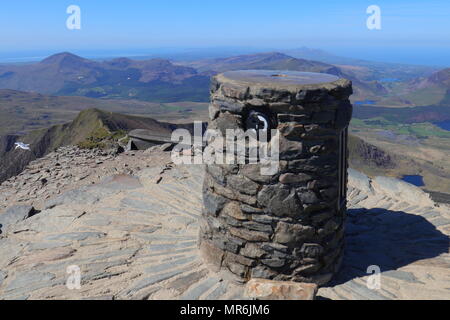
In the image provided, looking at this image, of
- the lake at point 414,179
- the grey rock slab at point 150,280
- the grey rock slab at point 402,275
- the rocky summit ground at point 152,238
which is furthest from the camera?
the lake at point 414,179

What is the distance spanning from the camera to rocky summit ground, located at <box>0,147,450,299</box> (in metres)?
5.39

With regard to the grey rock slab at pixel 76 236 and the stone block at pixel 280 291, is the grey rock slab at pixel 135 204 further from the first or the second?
the stone block at pixel 280 291

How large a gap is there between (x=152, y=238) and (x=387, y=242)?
14.3ft

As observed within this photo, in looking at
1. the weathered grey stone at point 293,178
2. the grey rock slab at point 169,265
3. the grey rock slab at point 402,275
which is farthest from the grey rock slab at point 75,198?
the grey rock slab at point 402,275

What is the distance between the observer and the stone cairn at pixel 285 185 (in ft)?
15.7

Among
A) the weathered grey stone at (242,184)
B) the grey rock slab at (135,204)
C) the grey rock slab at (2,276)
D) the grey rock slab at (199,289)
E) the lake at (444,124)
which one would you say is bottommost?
the lake at (444,124)

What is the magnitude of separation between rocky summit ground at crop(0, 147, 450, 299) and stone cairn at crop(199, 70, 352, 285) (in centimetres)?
53

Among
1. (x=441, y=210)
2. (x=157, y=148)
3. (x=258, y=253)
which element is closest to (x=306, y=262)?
(x=258, y=253)

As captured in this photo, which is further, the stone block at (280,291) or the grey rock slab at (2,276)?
the grey rock slab at (2,276)

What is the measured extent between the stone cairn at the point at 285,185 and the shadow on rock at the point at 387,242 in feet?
2.24

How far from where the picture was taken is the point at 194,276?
5559 millimetres

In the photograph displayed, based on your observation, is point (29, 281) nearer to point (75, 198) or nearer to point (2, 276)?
point (2, 276)

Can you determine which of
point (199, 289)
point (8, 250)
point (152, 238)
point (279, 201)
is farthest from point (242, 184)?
point (8, 250)

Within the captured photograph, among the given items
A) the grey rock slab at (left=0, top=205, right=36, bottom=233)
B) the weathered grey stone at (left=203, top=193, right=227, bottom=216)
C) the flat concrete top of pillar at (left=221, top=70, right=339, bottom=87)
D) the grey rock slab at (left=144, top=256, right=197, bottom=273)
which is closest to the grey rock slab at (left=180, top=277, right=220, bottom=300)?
the grey rock slab at (left=144, top=256, right=197, bottom=273)
